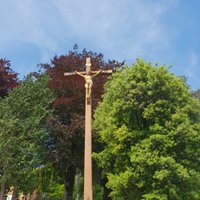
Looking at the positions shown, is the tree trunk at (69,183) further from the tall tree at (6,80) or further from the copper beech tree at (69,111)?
the tall tree at (6,80)

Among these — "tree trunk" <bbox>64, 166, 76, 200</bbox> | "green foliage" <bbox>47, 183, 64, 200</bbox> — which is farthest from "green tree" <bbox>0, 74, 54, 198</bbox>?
"green foliage" <bbox>47, 183, 64, 200</bbox>

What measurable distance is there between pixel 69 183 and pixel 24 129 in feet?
18.6

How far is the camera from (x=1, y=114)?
17312 mm

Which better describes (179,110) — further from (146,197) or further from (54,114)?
(54,114)

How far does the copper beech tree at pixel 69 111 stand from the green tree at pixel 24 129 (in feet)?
3.22

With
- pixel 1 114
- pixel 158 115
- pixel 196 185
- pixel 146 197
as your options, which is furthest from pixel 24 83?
pixel 196 185

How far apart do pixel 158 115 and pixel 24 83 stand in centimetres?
725

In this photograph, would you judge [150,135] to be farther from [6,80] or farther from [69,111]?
[6,80]

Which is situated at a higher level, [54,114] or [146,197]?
[54,114]

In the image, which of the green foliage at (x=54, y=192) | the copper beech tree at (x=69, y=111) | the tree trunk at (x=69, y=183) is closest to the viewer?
the copper beech tree at (x=69, y=111)

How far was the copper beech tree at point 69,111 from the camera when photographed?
62.3ft

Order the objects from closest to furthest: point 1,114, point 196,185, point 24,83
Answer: point 196,185
point 1,114
point 24,83

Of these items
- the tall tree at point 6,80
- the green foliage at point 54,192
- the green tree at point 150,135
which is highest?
the tall tree at point 6,80

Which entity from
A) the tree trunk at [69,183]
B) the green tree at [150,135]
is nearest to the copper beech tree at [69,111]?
the tree trunk at [69,183]
